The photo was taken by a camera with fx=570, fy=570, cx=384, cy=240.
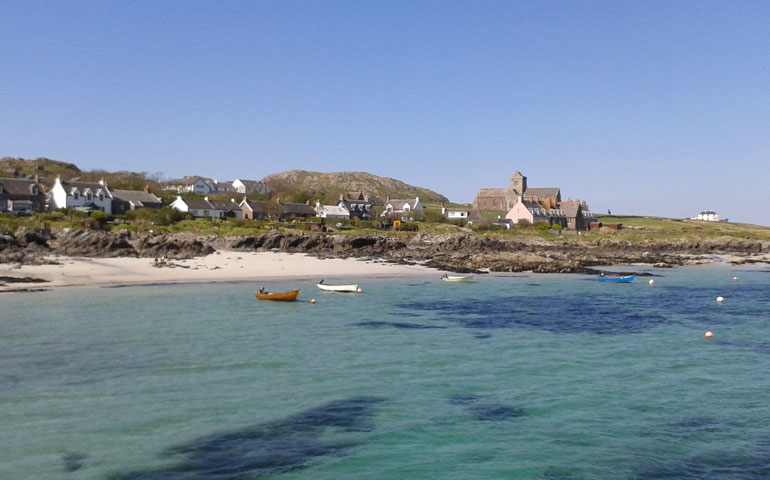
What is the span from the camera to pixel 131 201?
10331 centimetres

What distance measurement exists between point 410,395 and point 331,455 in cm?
489

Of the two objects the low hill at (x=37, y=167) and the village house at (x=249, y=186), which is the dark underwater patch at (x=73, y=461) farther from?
the village house at (x=249, y=186)

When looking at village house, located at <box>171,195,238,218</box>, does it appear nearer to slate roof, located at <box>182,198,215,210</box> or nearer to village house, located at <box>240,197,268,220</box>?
slate roof, located at <box>182,198,215,210</box>

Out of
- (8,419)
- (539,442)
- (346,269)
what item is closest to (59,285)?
(346,269)

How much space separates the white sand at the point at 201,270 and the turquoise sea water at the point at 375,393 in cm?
1026

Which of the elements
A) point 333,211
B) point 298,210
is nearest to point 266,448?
point 298,210

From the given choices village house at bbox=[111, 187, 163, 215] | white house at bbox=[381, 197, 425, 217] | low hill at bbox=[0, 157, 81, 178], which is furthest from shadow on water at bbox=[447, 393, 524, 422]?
low hill at bbox=[0, 157, 81, 178]

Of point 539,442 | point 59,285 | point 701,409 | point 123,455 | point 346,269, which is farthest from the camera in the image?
point 346,269

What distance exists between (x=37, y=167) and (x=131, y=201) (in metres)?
70.9

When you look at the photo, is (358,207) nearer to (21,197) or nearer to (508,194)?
(508,194)

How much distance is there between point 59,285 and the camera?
40.8 meters

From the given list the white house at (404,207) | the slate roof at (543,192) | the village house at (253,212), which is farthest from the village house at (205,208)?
the slate roof at (543,192)

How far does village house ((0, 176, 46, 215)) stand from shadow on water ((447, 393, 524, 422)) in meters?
87.6

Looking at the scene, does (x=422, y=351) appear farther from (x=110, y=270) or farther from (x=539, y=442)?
(x=110, y=270)
